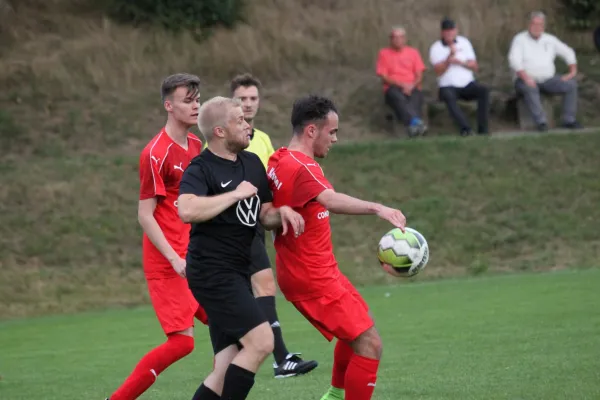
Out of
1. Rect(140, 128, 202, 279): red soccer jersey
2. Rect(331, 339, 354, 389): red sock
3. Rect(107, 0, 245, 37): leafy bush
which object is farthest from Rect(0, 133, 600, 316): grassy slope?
Rect(331, 339, 354, 389): red sock

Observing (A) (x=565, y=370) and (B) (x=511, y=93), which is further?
(B) (x=511, y=93)

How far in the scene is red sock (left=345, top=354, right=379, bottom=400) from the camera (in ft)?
20.7

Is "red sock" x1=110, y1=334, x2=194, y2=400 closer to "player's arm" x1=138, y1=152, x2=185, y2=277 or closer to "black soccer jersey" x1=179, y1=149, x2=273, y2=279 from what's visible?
"player's arm" x1=138, y1=152, x2=185, y2=277

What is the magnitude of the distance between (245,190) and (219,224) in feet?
0.83

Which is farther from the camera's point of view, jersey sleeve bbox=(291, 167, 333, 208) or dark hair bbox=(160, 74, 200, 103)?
dark hair bbox=(160, 74, 200, 103)

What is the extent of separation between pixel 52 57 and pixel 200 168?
14.6m

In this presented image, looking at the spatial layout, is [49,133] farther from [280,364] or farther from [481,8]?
[280,364]

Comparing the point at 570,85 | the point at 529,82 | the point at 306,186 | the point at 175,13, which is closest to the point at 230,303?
the point at 306,186

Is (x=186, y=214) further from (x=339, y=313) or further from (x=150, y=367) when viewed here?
(x=150, y=367)

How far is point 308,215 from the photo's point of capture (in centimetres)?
643

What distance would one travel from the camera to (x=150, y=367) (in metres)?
7.03

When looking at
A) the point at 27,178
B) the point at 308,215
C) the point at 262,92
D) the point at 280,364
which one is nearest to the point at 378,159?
the point at 262,92

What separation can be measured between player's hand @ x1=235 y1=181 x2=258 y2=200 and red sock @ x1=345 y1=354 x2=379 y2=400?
117 centimetres

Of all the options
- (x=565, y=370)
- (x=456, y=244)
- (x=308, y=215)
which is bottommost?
(x=456, y=244)
